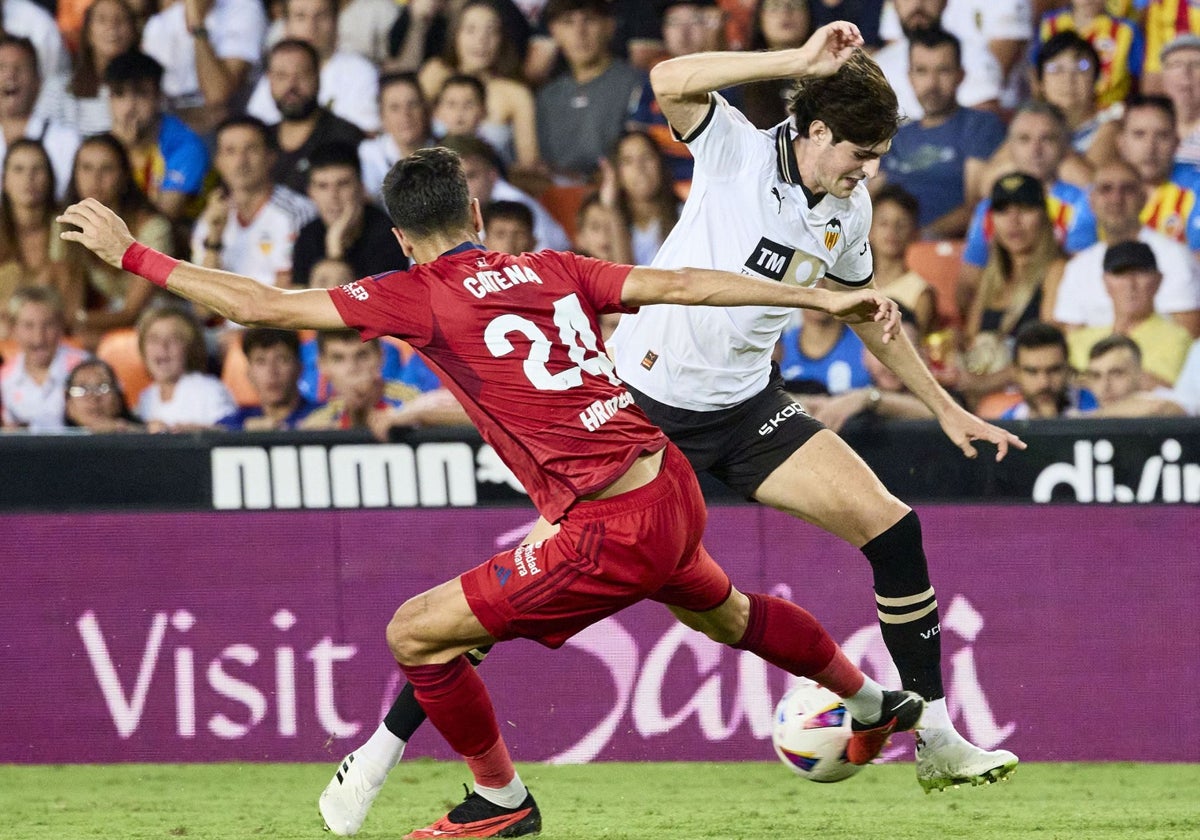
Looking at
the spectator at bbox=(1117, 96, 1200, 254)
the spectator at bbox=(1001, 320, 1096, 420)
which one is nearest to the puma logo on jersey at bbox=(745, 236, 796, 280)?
the spectator at bbox=(1001, 320, 1096, 420)

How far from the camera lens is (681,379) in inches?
203

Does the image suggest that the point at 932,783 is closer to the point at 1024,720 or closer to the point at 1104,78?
the point at 1024,720

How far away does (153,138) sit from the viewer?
8.83 meters

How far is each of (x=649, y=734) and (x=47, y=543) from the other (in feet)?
8.70

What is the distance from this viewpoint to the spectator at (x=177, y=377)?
773 centimetres

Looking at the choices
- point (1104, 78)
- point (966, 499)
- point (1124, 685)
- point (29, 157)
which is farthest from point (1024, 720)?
point (29, 157)

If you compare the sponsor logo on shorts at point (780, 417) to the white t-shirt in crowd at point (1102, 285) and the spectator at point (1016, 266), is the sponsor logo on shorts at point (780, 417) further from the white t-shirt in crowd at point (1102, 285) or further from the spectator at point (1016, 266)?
the white t-shirt in crowd at point (1102, 285)

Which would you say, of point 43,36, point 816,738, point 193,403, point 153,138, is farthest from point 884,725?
point 43,36

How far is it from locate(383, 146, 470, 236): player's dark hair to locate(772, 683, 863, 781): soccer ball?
6.37 feet

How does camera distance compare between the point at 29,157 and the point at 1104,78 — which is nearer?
the point at 1104,78

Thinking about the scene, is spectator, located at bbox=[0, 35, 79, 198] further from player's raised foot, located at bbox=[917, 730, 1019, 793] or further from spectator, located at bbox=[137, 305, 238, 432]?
player's raised foot, located at bbox=[917, 730, 1019, 793]

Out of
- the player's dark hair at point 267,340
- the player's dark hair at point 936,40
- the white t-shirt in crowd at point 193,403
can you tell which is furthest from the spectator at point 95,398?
the player's dark hair at point 936,40

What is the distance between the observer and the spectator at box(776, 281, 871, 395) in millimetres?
7383

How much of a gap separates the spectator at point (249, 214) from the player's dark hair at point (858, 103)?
410 cm
